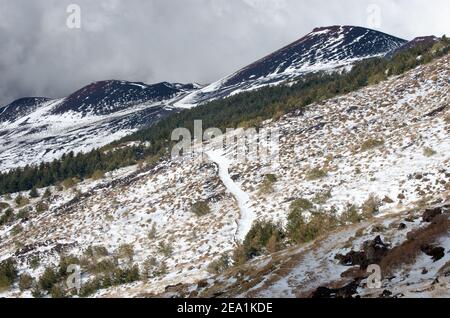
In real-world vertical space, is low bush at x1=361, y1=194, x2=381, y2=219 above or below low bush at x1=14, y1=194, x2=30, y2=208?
below

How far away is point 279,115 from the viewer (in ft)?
173

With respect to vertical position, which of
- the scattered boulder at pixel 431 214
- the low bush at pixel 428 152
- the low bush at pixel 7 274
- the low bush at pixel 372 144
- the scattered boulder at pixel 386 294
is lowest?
the low bush at pixel 7 274

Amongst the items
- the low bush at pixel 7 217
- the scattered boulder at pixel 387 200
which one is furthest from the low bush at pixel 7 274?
the scattered boulder at pixel 387 200

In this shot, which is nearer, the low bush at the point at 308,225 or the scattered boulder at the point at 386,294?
the scattered boulder at the point at 386,294

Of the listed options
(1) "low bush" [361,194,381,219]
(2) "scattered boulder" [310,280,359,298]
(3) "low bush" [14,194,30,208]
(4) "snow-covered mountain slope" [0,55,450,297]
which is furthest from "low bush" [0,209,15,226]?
(2) "scattered boulder" [310,280,359,298]

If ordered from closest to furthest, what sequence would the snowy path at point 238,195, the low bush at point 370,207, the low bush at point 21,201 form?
the low bush at point 370,207 < the snowy path at point 238,195 < the low bush at point 21,201

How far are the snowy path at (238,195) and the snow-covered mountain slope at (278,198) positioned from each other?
0.36 ft

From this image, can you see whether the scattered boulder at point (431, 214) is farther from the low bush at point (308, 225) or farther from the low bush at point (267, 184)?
the low bush at point (267, 184)

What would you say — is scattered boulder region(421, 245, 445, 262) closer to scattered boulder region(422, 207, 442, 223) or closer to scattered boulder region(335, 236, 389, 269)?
scattered boulder region(335, 236, 389, 269)

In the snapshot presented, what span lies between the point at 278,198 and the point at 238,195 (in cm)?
416

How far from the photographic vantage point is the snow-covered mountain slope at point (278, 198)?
18.9 metres

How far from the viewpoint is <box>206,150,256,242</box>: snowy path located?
2889cm

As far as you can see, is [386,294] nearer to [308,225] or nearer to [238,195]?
[308,225]

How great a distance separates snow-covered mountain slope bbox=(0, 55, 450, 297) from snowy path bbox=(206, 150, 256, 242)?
11 centimetres
